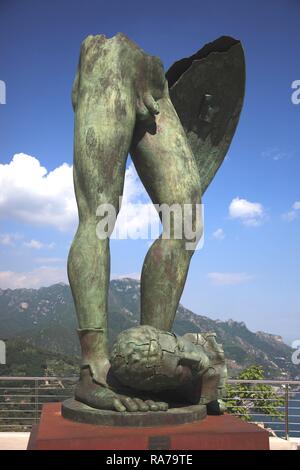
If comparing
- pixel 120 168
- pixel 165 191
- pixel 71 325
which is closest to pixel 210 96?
pixel 165 191

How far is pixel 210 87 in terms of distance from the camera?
4.43 meters

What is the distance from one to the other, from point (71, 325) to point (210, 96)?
1220 inches

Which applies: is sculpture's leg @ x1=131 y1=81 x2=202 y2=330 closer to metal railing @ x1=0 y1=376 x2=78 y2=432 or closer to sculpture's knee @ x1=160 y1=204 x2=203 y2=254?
sculpture's knee @ x1=160 y1=204 x2=203 y2=254

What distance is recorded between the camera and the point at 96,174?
11.8 ft

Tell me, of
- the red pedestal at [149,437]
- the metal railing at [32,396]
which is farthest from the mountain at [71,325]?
the red pedestal at [149,437]

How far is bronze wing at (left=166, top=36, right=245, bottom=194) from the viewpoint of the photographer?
429 cm

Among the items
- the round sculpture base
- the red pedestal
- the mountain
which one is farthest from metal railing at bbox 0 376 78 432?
the mountain

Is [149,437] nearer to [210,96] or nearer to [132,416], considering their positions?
[132,416]

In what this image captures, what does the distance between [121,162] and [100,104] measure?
43 cm

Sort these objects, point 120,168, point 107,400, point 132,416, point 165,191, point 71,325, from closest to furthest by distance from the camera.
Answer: point 132,416 < point 107,400 < point 120,168 < point 165,191 < point 71,325

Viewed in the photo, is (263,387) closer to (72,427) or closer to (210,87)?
(210,87)

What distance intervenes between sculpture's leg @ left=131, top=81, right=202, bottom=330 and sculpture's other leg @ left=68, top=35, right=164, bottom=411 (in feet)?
0.71
